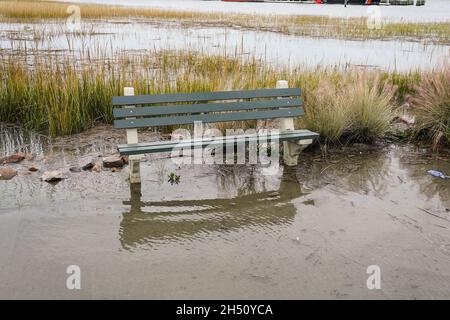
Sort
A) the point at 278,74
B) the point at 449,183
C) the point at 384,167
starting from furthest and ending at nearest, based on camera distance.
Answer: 1. the point at 278,74
2. the point at 384,167
3. the point at 449,183

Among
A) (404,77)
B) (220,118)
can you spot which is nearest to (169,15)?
(404,77)

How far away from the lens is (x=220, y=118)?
5.23m

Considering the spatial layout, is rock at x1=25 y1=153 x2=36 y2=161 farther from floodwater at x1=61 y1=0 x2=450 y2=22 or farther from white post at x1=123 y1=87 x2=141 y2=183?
floodwater at x1=61 y1=0 x2=450 y2=22

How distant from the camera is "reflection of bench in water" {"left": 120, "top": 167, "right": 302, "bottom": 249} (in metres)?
3.88

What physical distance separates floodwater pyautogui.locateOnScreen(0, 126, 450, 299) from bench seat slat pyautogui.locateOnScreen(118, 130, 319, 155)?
1.45 ft

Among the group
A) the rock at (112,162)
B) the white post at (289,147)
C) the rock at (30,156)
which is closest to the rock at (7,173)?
the rock at (30,156)

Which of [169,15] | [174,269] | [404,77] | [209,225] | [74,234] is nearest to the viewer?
[174,269]

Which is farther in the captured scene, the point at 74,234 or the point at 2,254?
the point at 74,234

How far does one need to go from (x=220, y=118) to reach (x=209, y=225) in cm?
158

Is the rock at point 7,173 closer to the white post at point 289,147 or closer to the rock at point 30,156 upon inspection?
the rock at point 30,156

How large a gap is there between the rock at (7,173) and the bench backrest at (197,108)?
4.29 feet

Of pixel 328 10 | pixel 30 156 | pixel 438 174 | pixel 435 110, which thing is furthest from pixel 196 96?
pixel 328 10
